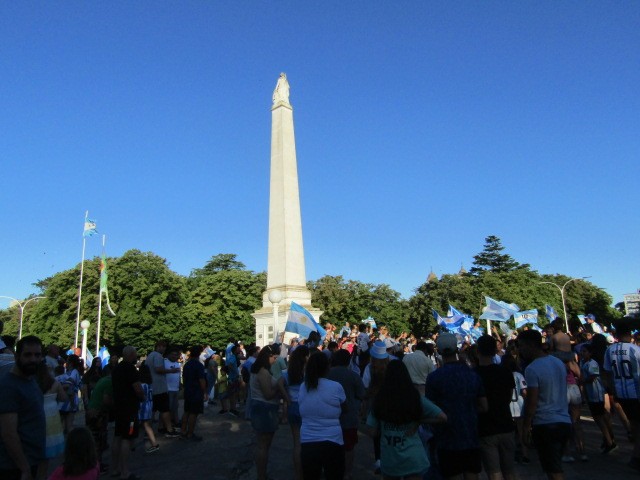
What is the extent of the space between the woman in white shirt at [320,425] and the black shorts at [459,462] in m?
1.02

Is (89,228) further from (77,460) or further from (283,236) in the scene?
(77,460)

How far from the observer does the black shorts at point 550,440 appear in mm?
5086

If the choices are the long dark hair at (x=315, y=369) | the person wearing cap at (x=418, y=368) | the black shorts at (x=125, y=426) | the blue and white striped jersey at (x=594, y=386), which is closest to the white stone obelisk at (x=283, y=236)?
the blue and white striped jersey at (x=594, y=386)

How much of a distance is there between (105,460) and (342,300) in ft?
152

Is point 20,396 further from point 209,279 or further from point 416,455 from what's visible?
point 209,279

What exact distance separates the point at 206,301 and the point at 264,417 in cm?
4349

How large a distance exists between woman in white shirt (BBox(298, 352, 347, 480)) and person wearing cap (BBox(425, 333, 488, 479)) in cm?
96

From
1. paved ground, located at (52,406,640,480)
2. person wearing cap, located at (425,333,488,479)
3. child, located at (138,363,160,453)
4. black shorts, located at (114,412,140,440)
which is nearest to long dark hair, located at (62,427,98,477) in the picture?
person wearing cap, located at (425,333,488,479)

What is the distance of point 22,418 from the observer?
13.8ft

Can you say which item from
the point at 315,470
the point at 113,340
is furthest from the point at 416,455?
the point at 113,340

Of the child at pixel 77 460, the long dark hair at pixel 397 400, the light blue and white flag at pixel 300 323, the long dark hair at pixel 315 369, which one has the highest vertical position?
the light blue and white flag at pixel 300 323

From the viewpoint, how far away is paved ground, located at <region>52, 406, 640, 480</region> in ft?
24.4

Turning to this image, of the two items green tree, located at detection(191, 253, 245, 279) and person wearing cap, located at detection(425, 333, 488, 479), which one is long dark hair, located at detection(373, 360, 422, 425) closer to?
person wearing cap, located at detection(425, 333, 488, 479)

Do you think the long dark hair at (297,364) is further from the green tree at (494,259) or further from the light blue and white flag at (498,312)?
the green tree at (494,259)
